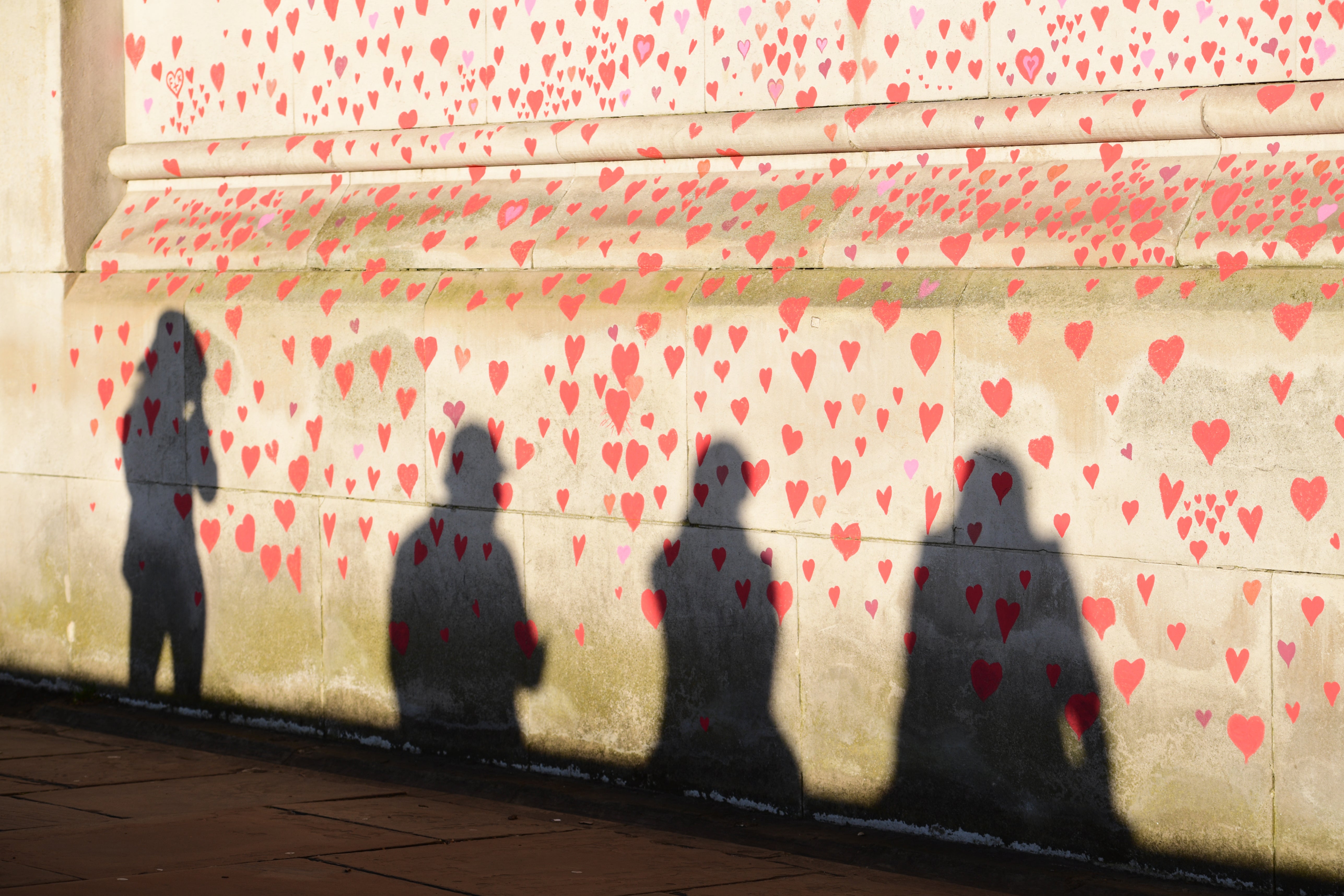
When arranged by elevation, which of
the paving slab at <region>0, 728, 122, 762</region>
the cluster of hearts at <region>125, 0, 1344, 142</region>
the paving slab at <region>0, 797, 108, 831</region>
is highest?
the cluster of hearts at <region>125, 0, 1344, 142</region>

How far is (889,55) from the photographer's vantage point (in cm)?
760

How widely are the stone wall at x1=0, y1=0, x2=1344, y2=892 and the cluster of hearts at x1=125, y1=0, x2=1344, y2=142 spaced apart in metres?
0.03

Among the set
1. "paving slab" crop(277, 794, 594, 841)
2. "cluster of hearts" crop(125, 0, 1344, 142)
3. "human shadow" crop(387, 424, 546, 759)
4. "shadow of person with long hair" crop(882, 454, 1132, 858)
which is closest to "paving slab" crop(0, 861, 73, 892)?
"paving slab" crop(277, 794, 594, 841)

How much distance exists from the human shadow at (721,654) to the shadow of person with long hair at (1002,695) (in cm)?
63

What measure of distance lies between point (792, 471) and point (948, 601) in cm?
85

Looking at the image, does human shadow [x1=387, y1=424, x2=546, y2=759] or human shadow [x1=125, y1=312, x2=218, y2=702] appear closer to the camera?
human shadow [x1=387, y1=424, x2=546, y2=759]

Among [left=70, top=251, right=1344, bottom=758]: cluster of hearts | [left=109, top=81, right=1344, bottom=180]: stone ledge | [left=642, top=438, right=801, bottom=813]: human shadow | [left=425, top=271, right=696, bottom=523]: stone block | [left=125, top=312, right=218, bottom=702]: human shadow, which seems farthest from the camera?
[left=125, top=312, right=218, bottom=702]: human shadow

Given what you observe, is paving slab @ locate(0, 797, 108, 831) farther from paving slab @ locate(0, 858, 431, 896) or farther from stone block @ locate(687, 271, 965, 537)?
stone block @ locate(687, 271, 965, 537)

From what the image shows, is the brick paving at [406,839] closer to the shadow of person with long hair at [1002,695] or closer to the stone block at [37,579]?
the shadow of person with long hair at [1002,695]

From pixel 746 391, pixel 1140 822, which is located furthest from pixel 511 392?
pixel 1140 822

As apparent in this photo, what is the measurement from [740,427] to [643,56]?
1870 millimetres

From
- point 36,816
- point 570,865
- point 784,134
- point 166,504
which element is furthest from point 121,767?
point 784,134

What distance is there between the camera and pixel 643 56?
8.35 metres

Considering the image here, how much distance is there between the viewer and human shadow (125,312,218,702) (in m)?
9.79
